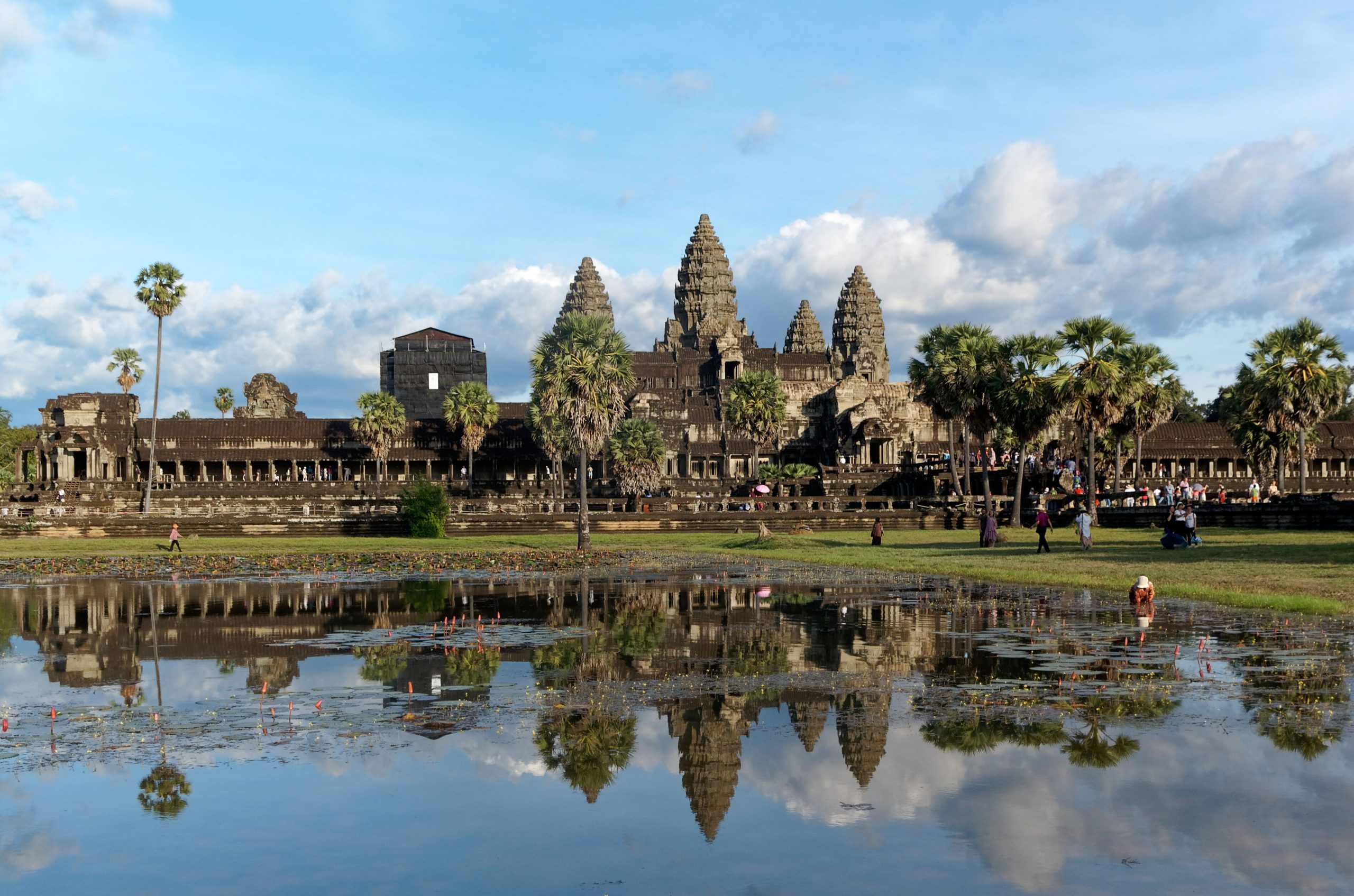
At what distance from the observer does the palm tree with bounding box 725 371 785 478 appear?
82.2 meters

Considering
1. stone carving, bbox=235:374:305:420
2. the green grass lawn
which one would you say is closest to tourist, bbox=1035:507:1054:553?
the green grass lawn

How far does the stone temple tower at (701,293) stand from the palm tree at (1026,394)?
8099 cm

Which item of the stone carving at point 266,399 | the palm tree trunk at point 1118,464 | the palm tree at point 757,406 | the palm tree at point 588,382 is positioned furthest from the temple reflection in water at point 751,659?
the stone carving at point 266,399

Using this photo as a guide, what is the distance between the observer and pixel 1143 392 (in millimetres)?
59031

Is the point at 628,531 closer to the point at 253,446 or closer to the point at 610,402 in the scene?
the point at 610,402

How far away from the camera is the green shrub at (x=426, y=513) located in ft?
174

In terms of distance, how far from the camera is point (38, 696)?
45.4ft

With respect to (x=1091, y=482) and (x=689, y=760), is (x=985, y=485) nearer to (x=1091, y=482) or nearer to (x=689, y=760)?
(x=1091, y=482)

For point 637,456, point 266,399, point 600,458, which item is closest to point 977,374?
point 637,456

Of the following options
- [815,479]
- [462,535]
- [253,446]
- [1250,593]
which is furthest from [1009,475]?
[253,446]

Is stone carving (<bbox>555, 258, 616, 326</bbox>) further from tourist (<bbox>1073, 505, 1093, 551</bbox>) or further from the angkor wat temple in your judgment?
tourist (<bbox>1073, 505, 1093, 551</bbox>)

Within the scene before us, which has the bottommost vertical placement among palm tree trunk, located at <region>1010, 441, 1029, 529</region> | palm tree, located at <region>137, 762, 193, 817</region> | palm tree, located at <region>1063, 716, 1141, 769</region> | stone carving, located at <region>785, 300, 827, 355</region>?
palm tree, located at <region>137, 762, 193, 817</region>

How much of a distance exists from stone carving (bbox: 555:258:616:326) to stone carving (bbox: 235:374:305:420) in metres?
40.9

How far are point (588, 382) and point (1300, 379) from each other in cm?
3151
